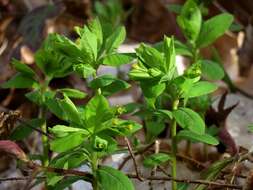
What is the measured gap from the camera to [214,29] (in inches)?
61.1

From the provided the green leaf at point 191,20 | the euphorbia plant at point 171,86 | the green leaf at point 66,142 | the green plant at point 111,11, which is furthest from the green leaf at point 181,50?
the green plant at point 111,11

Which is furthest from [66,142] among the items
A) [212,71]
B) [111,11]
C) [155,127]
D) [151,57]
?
[111,11]

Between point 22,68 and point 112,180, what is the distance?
43cm

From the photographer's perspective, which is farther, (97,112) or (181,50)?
(181,50)

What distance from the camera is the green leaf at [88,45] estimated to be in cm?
128

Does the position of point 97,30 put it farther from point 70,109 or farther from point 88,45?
point 70,109

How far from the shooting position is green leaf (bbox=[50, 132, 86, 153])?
46.5 inches

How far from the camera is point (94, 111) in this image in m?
1.17

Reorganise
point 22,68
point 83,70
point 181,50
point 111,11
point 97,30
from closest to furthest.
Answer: point 83,70 < point 97,30 < point 22,68 < point 181,50 < point 111,11

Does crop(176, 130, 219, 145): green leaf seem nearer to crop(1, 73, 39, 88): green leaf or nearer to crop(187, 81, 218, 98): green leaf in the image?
crop(187, 81, 218, 98): green leaf

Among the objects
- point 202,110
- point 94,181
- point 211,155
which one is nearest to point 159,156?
point 94,181

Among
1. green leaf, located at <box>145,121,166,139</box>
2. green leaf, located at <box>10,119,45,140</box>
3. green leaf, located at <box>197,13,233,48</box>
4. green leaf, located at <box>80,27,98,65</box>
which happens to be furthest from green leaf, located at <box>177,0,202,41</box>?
green leaf, located at <box>10,119,45,140</box>

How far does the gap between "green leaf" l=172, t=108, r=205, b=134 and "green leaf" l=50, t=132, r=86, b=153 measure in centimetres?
23

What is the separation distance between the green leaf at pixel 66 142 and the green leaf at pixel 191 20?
53 cm
